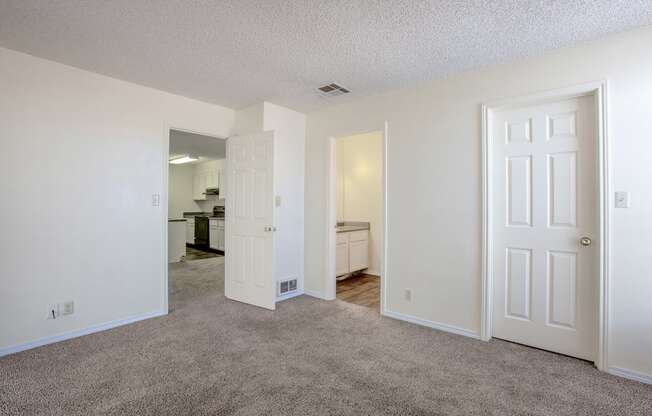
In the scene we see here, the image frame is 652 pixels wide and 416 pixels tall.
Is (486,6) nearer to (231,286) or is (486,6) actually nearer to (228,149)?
(228,149)

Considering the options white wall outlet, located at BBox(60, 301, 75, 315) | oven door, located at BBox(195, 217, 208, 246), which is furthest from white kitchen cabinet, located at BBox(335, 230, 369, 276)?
oven door, located at BBox(195, 217, 208, 246)

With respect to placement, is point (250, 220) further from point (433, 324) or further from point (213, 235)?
point (213, 235)

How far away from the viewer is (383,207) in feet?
11.7

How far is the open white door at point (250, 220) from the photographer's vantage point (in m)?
3.73

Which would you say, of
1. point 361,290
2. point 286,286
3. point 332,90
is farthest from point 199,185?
point 332,90

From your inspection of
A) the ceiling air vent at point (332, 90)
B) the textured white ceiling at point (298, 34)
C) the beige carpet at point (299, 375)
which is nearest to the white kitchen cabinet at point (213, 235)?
the beige carpet at point (299, 375)

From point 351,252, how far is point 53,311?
12.1ft

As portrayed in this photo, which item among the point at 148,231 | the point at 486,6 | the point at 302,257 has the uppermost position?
the point at 486,6

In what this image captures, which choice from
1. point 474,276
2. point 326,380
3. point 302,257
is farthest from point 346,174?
point 326,380

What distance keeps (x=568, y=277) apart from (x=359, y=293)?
2.47 m

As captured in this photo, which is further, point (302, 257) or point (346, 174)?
point (346, 174)

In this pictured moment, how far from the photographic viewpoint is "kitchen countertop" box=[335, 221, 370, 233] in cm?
507

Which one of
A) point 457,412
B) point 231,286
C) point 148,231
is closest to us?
point 457,412

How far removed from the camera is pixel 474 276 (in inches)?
117
